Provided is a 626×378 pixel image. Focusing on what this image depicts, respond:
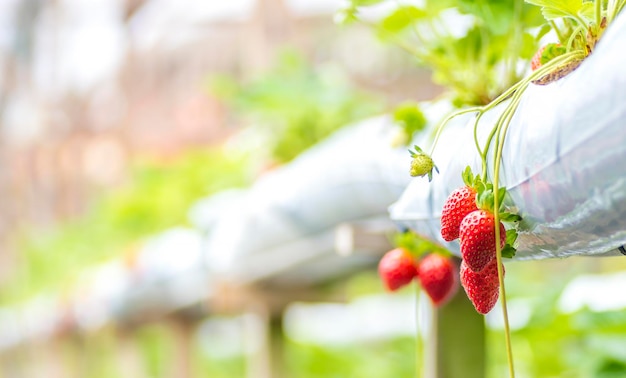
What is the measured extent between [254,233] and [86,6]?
6221 millimetres

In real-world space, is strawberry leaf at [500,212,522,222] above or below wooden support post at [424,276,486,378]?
below

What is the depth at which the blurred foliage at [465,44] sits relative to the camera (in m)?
1.14

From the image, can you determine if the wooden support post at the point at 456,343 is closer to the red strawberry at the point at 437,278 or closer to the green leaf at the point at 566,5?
the red strawberry at the point at 437,278

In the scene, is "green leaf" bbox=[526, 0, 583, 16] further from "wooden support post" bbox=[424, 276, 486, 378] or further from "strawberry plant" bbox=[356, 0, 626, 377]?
"wooden support post" bbox=[424, 276, 486, 378]

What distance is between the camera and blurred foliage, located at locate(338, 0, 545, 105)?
1.14 metres

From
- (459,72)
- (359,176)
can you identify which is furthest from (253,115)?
(459,72)

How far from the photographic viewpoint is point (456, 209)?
0.74 meters

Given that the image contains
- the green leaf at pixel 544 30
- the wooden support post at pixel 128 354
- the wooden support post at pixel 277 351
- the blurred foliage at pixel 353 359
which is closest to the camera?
the green leaf at pixel 544 30

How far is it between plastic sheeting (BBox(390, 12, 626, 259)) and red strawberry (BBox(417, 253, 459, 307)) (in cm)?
24

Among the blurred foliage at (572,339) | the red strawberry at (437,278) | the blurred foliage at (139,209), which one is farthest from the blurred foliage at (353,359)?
the red strawberry at (437,278)

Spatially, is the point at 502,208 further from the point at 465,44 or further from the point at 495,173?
the point at 465,44

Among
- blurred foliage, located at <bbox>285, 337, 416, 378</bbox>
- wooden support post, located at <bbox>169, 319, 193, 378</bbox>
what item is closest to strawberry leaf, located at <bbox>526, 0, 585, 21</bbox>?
blurred foliage, located at <bbox>285, 337, 416, 378</bbox>

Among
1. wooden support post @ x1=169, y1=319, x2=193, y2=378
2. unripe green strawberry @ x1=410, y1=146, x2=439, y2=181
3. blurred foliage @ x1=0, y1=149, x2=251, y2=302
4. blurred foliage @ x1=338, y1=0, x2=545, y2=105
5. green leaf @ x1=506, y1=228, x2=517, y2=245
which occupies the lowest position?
green leaf @ x1=506, y1=228, x2=517, y2=245

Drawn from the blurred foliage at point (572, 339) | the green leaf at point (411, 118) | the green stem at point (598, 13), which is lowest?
the green stem at point (598, 13)
